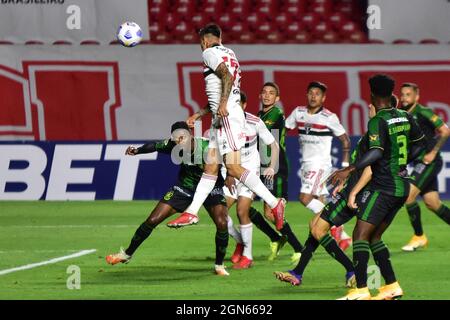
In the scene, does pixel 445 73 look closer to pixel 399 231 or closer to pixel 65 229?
pixel 399 231

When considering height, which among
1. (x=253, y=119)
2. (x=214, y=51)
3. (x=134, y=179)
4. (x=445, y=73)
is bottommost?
(x=134, y=179)

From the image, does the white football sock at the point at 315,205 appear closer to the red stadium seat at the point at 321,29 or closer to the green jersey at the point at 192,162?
the green jersey at the point at 192,162

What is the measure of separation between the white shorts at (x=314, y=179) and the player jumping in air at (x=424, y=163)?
1136 mm

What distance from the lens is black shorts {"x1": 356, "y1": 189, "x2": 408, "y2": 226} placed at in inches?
359

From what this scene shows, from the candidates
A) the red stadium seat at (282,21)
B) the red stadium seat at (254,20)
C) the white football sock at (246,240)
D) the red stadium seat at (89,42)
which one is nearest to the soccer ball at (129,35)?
the white football sock at (246,240)

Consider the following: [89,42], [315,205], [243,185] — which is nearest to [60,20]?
[89,42]

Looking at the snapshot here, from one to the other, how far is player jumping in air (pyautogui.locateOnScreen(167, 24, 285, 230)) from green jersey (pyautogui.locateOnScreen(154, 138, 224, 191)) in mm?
355

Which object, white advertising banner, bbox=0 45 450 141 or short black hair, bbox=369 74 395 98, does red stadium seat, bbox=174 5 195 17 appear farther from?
short black hair, bbox=369 74 395 98

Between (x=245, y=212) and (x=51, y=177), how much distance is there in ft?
27.0

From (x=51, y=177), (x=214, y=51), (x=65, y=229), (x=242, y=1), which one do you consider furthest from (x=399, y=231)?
(x=242, y=1)

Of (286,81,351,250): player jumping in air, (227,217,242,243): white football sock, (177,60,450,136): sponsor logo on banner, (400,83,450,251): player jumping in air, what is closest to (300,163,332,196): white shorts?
(286,81,351,250): player jumping in air

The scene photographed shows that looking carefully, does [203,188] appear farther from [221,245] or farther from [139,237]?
[139,237]

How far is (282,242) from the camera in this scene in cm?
1275

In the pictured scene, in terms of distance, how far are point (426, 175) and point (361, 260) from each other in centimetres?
488
